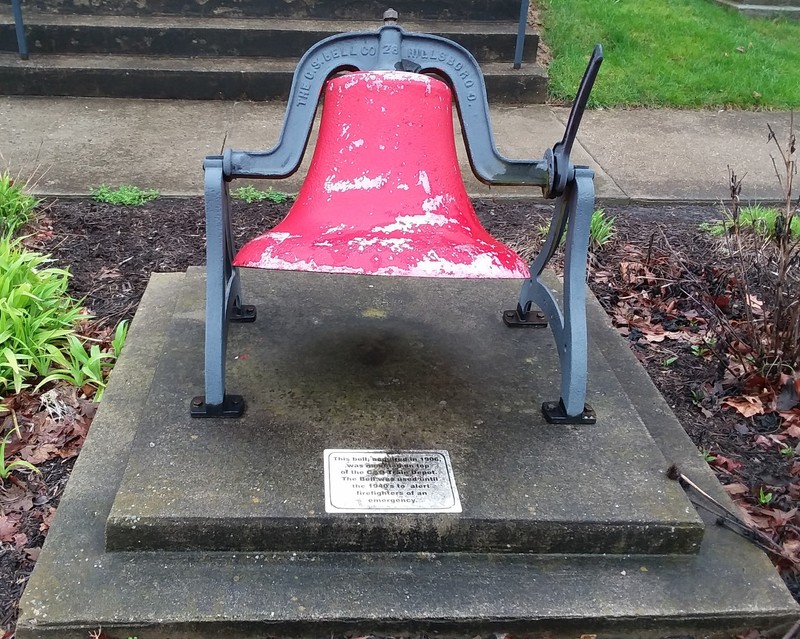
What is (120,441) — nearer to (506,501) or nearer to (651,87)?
(506,501)

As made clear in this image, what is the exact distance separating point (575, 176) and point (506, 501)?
923 millimetres

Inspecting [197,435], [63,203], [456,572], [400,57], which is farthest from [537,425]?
[63,203]

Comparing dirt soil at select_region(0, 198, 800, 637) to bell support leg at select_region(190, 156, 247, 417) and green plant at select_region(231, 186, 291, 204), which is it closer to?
green plant at select_region(231, 186, 291, 204)

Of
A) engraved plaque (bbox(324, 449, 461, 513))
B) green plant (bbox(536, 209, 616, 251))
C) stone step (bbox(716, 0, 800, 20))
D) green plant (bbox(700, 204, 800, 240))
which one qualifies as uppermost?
stone step (bbox(716, 0, 800, 20))

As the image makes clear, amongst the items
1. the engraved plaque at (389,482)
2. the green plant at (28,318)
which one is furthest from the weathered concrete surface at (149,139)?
the engraved plaque at (389,482)

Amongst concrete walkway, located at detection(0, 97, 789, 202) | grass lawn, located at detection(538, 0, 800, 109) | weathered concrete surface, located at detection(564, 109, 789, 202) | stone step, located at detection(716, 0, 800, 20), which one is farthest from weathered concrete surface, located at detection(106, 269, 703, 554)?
stone step, located at detection(716, 0, 800, 20)

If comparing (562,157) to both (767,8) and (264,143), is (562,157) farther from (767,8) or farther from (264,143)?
(767,8)

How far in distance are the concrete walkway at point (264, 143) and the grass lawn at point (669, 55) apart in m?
0.21

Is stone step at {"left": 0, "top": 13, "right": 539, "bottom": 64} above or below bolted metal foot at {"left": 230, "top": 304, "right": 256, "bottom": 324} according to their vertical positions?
above

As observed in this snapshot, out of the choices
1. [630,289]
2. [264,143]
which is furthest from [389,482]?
[264,143]

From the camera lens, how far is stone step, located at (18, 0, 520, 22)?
5.45 meters

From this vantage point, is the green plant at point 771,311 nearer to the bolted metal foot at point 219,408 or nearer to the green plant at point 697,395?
the green plant at point 697,395

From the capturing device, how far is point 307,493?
180 centimetres

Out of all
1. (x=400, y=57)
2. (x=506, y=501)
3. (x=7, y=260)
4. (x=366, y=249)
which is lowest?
(x=506, y=501)
